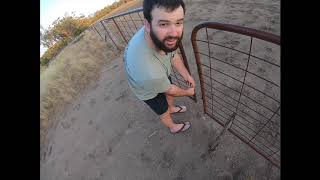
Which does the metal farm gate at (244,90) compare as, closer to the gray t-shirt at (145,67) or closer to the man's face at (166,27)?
the man's face at (166,27)

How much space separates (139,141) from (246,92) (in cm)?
150

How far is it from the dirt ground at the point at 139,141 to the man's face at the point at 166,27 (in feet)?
5.04

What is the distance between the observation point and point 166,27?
2.36m

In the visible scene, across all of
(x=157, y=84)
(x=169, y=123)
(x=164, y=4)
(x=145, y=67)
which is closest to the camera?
(x=164, y=4)

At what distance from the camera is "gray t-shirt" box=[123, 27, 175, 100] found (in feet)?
8.52

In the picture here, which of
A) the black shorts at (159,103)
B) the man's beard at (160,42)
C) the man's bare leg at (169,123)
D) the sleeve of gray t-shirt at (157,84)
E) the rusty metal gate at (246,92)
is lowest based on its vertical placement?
the rusty metal gate at (246,92)

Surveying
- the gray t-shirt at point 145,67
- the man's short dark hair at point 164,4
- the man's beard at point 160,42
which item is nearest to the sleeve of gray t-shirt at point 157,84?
the gray t-shirt at point 145,67

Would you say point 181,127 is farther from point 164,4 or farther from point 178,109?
point 164,4

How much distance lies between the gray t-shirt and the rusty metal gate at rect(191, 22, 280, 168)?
15.0 inches

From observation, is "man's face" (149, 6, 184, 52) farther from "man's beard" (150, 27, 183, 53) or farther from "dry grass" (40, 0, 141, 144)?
"dry grass" (40, 0, 141, 144)

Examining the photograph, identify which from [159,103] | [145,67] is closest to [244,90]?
[159,103]

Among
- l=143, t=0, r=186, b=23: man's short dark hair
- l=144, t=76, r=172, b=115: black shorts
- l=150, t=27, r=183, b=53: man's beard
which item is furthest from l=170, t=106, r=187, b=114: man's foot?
l=143, t=0, r=186, b=23: man's short dark hair

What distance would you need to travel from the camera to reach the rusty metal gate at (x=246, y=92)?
10.6 feet
